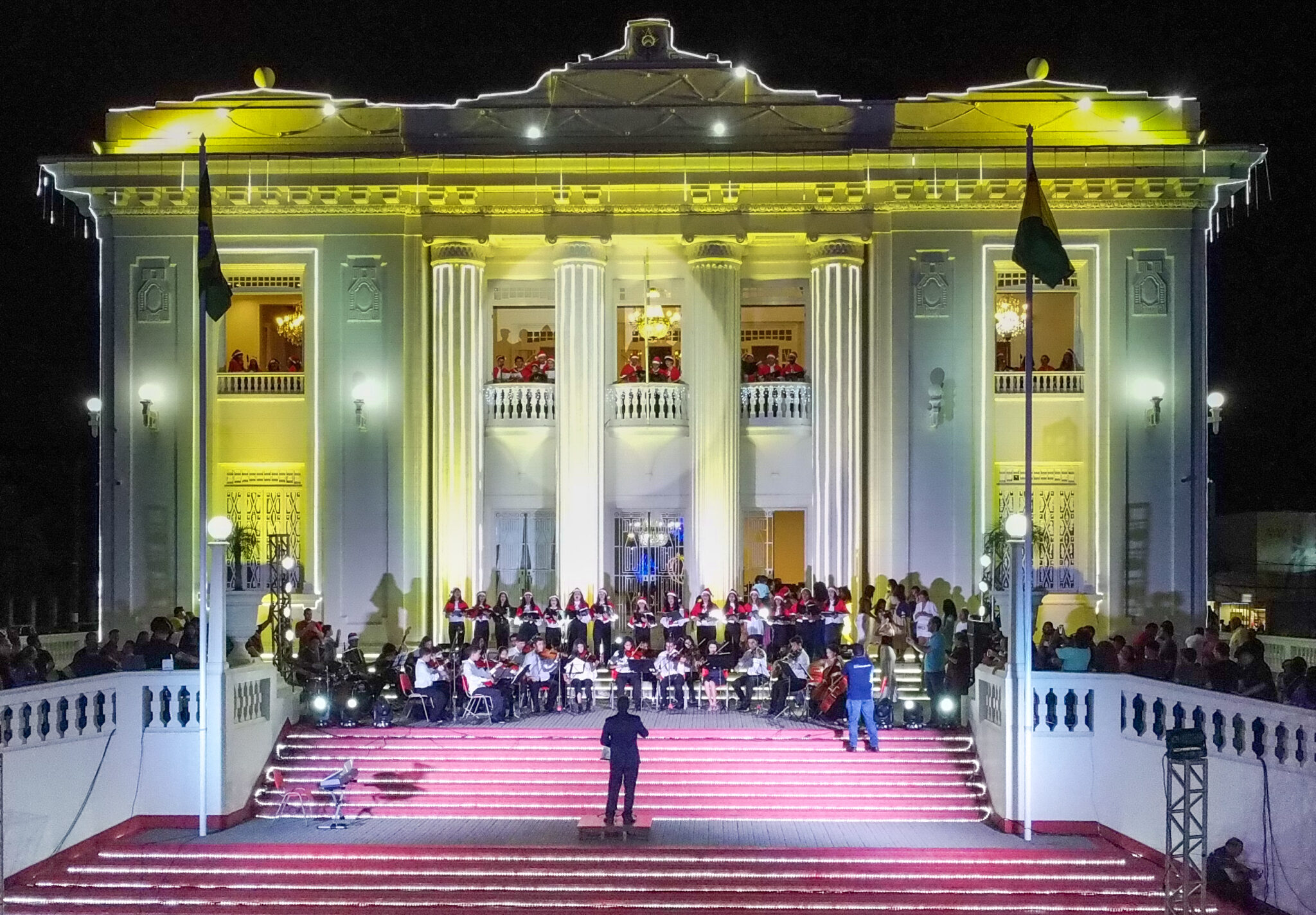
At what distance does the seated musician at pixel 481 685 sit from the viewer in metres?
17.6

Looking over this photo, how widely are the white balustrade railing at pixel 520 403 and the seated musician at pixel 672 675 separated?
6.53m

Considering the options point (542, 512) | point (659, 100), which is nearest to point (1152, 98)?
point (659, 100)

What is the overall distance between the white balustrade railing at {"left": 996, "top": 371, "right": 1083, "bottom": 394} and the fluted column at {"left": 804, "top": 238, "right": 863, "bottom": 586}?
261 centimetres

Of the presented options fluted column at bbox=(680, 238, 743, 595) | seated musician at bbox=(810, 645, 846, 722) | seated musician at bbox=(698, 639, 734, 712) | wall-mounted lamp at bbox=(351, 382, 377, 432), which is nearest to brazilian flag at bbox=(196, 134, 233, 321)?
wall-mounted lamp at bbox=(351, 382, 377, 432)

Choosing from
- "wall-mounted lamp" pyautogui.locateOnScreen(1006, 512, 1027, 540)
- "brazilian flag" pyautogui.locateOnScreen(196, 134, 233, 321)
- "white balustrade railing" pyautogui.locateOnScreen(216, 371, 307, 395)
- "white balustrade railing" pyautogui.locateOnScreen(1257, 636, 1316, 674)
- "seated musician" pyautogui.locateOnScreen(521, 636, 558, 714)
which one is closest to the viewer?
"wall-mounted lamp" pyautogui.locateOnScreen(1006, 512, 1027, 540)

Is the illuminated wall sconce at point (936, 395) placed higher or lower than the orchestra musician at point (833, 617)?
higher

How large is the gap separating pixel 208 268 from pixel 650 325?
9882 mm

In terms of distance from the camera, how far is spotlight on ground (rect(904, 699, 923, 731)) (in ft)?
56.0

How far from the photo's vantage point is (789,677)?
58.2ft

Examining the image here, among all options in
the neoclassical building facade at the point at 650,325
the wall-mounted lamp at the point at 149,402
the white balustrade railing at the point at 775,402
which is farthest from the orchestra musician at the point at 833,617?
the wall-mounted lamp at the point at 149,402

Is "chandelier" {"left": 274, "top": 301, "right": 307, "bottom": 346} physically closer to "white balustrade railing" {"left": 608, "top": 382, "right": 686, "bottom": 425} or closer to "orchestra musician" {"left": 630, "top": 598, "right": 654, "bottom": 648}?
"white balustrade railing" {"left": 608, "top": 382, "right": 686, "bottom": 425}

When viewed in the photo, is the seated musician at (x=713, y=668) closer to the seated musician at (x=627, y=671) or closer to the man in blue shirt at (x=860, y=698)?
the seated musician at (x=627, y=671)

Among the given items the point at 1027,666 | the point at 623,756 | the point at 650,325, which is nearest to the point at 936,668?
the point at 1027,666

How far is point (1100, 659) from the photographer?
16188mm
